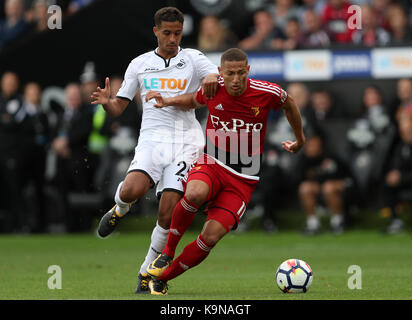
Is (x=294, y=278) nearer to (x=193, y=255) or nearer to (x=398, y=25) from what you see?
(x=193, y=255)

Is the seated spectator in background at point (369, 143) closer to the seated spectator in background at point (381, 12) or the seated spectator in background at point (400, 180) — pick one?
the seated spectator in background at point (400, 180)

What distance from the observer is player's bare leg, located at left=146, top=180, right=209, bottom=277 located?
843 cm

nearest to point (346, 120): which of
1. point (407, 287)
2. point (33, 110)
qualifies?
point (33, 110)

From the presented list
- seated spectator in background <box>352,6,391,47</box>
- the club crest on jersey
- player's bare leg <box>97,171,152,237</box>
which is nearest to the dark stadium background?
seated spectator in background <box>352,6,391,47</box>

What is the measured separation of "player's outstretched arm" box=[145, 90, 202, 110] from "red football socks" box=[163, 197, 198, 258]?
100 centimetres

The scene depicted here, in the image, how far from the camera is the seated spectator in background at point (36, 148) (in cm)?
1759

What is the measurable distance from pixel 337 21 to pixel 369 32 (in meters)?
0.75

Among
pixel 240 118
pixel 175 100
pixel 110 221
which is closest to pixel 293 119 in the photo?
pixel 240 118

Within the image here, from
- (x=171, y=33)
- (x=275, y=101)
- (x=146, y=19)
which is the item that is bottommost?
(x=275, y=101)

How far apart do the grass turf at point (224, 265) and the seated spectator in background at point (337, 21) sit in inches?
152

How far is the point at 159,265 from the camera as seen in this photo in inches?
339

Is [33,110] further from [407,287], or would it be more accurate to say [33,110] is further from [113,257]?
[407,287]
